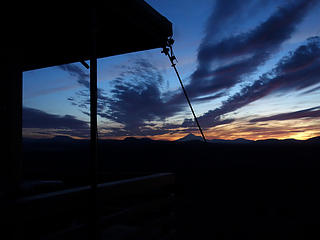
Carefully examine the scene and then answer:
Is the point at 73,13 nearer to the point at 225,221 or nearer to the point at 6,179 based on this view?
the point at 6,179

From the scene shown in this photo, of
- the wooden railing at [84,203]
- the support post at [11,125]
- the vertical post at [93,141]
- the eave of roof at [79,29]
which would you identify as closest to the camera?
the wooden railing at [84,203]

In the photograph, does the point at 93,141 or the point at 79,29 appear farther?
the point at 79,29

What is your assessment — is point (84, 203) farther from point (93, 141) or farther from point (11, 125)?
point (11, 125)

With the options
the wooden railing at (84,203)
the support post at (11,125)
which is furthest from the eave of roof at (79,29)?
the wooden railing at (84,203)

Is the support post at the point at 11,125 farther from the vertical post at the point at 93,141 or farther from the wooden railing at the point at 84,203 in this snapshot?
the vertical post at the point at 93,141

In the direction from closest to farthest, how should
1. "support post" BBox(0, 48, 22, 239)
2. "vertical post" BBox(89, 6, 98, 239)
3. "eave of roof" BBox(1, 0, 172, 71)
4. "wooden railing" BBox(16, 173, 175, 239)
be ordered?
"wooden railing" BBox(16, 173, 175, 239)
"vertical post" BBox(89, 6, 98, 239)
"support post" BBox(0, 48, 22, 239)
"eave of roof" BBox(1, 0, 172, 71)

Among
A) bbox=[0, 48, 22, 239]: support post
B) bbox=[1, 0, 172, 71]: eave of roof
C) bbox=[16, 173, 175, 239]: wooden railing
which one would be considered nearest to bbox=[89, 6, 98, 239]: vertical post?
bbox=[16, 173, 175, 239]: wooden railing

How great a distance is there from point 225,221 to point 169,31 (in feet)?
20.3

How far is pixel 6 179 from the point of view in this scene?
2316 mm

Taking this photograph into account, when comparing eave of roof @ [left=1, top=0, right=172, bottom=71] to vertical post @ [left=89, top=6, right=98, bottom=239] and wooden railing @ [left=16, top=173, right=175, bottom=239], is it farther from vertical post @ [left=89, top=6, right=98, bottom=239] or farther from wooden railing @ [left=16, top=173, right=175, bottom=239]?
wooden railing @ [left=16, top=173, right=175, bottom=239]

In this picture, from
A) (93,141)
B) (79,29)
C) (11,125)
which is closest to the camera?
(93,141)

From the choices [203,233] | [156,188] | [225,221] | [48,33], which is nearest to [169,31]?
[48,33]

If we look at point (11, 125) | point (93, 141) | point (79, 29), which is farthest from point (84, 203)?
point (79, 29)

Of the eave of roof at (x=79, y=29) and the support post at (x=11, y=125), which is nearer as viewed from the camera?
the support post at (x=11, y=125)
